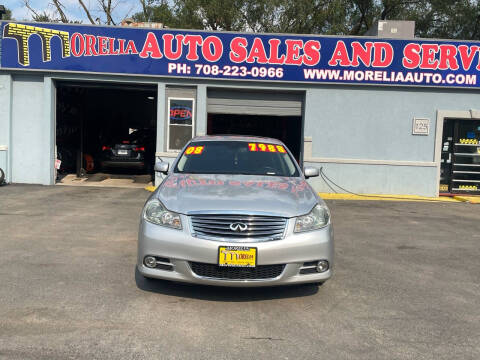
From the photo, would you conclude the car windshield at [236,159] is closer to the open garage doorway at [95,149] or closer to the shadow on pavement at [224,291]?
the shadow on pavement at [224,291]

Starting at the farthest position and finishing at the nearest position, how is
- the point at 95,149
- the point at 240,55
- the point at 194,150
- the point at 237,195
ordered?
the point at 95,149 → the point at 240,55 → the point at 194,150 → the point at 237,195

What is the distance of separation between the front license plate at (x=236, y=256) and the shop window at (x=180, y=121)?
1005 centimetres

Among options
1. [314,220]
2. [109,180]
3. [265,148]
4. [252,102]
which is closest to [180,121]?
[252,102]

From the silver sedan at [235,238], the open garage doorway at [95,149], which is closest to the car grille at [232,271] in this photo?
the silver sedan at [235,238]

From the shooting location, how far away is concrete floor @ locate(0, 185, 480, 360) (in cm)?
355

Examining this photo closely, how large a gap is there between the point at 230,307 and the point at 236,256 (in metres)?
0.59

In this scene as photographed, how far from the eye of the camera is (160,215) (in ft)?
14.7

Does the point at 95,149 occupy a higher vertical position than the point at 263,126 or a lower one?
lower

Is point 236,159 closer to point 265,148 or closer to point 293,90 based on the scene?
point 265,148

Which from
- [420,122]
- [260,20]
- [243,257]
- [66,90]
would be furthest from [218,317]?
[260,20]

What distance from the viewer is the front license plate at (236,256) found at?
4.15 m

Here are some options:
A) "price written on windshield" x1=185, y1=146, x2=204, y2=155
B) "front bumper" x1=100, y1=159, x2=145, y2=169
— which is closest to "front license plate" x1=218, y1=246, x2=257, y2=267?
"price written on windshield" x1=185, y1=146, x2=204, y2=155

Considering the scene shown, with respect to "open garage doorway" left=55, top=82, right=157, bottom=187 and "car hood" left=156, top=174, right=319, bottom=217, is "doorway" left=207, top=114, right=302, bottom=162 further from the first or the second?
"car hood" left=156, top=174, right=319, bottom=217

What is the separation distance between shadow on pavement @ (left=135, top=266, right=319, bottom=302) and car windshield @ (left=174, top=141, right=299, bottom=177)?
147 centimetres
